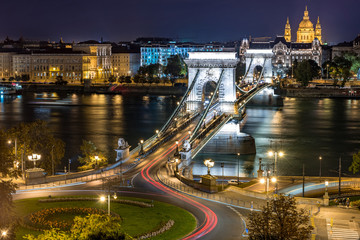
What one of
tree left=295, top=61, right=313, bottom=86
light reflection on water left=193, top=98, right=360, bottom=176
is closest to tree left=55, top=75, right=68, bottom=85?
tree left=295, top=61, right=313, bottom=86

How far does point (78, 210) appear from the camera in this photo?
67.2ft

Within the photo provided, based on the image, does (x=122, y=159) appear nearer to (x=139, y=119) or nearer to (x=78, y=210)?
(x=78, y=210)

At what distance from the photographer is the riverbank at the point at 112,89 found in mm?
118500

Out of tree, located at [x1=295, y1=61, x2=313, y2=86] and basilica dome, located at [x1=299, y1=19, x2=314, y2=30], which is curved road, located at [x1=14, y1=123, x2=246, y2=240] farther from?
basilica dome, located at [x1=299, y1=19, x2=314, y2=30]

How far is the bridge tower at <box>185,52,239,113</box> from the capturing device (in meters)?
45.6

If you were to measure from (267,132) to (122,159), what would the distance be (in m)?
30.0

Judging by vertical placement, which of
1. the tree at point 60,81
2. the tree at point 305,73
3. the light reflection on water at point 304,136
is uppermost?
the tree at point 305,73

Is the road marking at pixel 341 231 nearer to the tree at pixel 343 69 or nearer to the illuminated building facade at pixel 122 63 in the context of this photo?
the tree at pixel 343 69

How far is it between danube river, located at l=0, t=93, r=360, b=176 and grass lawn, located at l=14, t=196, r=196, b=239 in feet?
48.9

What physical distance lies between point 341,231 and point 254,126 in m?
45.0

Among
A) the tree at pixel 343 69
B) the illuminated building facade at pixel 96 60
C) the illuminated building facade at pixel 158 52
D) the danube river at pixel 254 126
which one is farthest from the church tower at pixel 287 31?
the danube river at pixel 254 126

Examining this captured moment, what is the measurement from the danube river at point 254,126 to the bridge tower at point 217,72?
17.9 ft

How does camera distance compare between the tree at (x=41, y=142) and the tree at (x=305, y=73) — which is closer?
the tree at (x=41, y=142)

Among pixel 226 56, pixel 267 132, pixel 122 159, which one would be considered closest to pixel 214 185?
pixel 122 159
